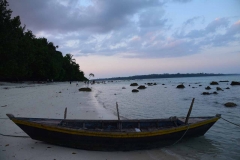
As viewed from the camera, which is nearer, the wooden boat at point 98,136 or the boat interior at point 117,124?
the wooden boat at point 98,136

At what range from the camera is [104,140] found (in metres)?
6.24

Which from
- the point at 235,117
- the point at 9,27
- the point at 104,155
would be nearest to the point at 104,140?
the point at 104,155

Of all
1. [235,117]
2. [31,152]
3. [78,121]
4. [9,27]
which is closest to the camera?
[31,152]

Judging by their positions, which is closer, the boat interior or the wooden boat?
the wooden boat

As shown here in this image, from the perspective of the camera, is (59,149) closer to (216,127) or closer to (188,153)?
(188,153)

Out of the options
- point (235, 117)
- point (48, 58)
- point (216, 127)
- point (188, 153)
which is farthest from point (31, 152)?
point (48, 58)

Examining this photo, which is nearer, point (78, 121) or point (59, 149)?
point (59, 149)

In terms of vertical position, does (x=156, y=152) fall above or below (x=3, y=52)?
below

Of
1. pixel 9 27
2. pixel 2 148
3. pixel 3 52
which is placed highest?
pixel 9 27

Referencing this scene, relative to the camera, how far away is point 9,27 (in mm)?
19984

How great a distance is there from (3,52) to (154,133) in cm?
1838

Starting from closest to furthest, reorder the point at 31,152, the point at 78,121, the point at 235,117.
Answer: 1. the point at 31,152
2. the point at 78,121
3. the point at 235,117

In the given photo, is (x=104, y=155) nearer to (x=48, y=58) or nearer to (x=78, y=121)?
(x=78, y=121)

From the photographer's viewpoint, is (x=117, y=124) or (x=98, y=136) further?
(x=117, y=124)
